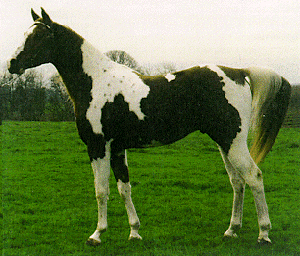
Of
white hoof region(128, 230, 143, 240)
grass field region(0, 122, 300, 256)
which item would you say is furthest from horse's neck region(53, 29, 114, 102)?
grass field region(0, 122, 300, 256)

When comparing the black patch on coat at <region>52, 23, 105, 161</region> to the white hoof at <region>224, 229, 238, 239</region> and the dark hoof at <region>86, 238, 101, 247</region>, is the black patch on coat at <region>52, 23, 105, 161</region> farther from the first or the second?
the white hoof at <region>224, 229, 238, 239</region>

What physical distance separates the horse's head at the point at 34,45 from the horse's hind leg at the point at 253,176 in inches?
119

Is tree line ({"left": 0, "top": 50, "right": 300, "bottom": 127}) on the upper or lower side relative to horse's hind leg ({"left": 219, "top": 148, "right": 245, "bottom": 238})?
upper

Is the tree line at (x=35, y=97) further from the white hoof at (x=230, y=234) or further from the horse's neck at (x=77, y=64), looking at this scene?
the white hoof at (x=230, y=234)

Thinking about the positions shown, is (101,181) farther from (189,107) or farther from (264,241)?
(264,241)

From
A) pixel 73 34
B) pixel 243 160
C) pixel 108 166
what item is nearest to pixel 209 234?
pixel 243 160

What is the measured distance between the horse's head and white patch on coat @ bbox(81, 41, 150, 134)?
525 mm

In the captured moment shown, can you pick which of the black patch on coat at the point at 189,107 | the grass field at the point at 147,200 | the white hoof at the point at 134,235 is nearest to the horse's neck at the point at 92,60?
the black patch on coat at the point at 189,107

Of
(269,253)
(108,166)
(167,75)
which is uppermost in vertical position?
(167,75)

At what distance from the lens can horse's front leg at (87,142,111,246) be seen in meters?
4.22

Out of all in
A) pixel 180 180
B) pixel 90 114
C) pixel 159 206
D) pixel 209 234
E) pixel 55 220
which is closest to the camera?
pixel 90 114

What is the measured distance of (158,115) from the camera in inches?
165

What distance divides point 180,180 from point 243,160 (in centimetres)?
391

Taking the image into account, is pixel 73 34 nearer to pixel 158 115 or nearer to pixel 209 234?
pixel 158 115
